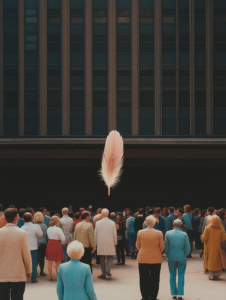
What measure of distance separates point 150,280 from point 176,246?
0.99 metres

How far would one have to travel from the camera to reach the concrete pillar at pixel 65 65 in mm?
46906

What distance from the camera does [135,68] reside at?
46.8m

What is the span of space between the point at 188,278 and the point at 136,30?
38.0 metres

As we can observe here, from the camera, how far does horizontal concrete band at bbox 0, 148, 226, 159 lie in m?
35.6

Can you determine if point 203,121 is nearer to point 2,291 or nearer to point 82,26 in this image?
point 82,26

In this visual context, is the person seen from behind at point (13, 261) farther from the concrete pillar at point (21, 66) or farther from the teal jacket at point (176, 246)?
the concrete pillar at point (21, 66)

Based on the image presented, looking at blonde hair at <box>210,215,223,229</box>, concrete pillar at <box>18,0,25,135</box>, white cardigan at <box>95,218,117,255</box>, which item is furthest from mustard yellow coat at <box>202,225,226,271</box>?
concrete pillar at <box>18,0,25,135</box>

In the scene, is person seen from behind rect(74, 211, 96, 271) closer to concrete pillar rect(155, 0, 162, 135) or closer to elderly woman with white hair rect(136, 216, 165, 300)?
elderly woman with white hair rect(136, 216, 165, 300)

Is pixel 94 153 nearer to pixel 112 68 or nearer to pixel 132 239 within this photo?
pixel 112 68

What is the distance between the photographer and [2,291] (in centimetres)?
637

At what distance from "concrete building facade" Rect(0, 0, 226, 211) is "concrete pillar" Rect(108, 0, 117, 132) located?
10 cm

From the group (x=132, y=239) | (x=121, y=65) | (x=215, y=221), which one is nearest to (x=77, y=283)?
(x=215, y=221)

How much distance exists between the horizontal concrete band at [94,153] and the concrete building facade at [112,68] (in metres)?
10.7

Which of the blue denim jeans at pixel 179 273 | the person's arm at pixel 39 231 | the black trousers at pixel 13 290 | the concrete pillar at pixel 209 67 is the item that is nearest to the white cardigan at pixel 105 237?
the person's arm at pixel 39 231
